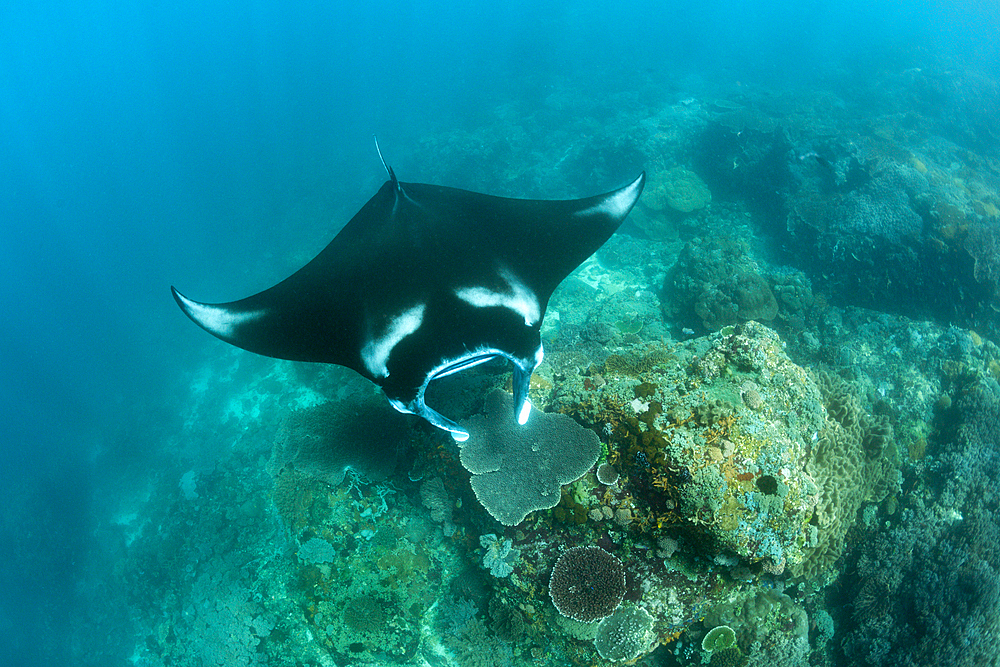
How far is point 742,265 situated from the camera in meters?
8.83

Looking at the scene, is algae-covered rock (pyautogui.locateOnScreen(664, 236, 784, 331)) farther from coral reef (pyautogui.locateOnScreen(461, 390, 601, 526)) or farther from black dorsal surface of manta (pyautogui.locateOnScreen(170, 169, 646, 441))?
coral reef (pyautogui.locateOnScreen(461, 390, 601, 526))

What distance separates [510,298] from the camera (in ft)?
10.4

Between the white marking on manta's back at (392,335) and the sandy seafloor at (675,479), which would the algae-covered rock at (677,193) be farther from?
the white marking on manta's back at (392,335)

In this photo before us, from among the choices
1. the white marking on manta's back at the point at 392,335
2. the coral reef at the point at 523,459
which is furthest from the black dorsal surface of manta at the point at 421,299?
the coral reef at the point at 523,459

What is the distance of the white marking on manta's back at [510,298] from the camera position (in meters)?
3.07

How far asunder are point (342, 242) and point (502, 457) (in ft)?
8.94

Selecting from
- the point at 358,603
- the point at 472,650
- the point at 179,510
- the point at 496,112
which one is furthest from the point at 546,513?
the point at 496,112

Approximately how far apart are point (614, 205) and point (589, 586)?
3605 mm

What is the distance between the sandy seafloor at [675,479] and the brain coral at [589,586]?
0.18ft

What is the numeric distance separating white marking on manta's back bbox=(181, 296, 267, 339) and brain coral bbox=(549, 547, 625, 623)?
347cm

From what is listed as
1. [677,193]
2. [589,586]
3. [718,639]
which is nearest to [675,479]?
[589,586]

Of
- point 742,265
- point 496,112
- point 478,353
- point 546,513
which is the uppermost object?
point 478,353

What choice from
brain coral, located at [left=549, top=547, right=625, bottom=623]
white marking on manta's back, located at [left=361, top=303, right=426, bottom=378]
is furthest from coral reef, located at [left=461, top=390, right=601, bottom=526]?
white marking on manta's back, located at [left=361, top=303, right=426, bottom=378]

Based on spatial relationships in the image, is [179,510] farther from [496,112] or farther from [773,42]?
[773,42]
